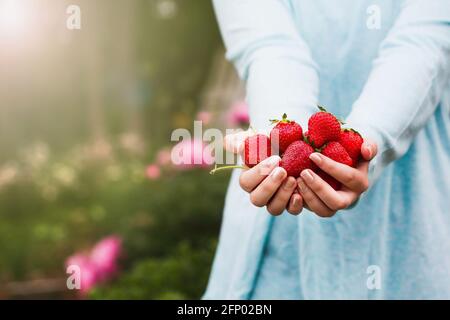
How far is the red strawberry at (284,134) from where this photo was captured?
4.50ft

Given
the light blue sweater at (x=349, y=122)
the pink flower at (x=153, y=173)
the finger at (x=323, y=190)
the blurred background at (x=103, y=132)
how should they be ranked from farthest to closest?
1. the pink flower at (x=153, y=173)
2. the blurred background at (x=103, y=132)
3. the light blue sweater at (x=349, y=122)
4. the finger at (x=323, y=190)

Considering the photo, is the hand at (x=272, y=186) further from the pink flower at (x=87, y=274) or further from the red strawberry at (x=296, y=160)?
the pink flower at (x=87, y=274)

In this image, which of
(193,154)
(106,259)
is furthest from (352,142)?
(193,154)

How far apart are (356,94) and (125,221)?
288cm

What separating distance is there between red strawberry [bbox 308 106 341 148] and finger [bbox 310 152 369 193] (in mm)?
68

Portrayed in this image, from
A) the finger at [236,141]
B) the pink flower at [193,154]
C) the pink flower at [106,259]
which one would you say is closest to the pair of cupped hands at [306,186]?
the finger at [236,141]

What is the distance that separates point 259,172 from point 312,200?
119 mm

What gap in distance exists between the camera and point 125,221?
169 inches

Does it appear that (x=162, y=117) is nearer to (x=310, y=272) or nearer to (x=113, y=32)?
(x=113, y=32)

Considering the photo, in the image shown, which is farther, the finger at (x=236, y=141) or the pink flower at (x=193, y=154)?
the pink flower at (x=193, y=154)

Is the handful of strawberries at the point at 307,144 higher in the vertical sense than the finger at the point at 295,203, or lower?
higher

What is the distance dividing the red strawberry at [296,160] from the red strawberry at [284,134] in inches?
1.6

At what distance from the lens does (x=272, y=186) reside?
127 centimetres
